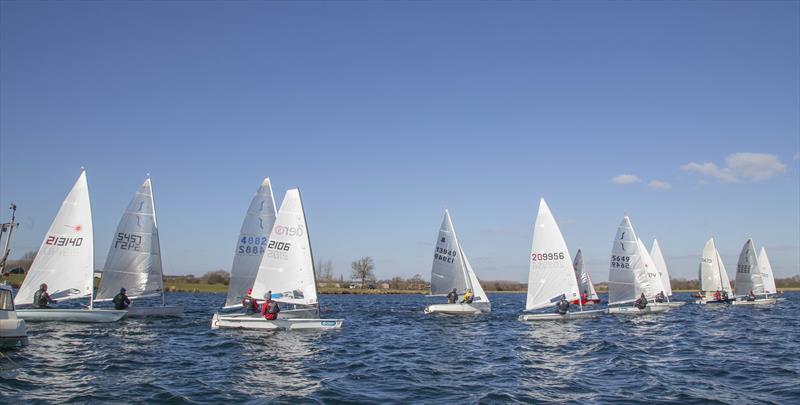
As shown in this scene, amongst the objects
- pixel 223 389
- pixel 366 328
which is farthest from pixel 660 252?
pixel 223 389

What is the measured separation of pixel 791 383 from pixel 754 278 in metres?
53.2

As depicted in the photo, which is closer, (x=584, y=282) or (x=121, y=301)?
(x=121, y=301)

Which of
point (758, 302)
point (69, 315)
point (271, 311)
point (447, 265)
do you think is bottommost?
point (69, 315)

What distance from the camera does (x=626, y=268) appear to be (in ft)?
144

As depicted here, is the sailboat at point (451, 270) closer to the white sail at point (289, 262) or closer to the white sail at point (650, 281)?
the white sail at point (650, 281)

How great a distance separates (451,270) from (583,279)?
59.0 feet

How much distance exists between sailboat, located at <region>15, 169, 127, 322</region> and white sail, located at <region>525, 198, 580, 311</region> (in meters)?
24.5

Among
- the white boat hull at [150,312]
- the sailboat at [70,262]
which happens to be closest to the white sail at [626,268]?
the white boat hull at [150,312]

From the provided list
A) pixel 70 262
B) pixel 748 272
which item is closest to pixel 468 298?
pixel 70 262

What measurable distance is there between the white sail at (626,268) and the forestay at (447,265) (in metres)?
11.4

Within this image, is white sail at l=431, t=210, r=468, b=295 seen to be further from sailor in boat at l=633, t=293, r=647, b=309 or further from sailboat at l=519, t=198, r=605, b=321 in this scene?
sailor in boat at l=633, t=293, r=647, b=309

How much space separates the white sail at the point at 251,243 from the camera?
112ft

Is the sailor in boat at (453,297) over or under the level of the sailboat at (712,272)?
under

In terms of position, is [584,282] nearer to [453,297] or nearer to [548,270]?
A: [453,297]
